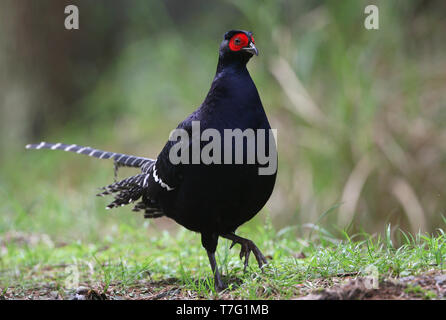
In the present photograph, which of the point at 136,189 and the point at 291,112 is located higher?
the point at 291,112

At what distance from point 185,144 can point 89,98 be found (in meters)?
7.31

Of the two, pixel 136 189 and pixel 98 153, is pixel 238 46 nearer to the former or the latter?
pixel 136 189

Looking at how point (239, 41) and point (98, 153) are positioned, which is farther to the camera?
point (98, 153)

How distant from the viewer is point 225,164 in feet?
10.4

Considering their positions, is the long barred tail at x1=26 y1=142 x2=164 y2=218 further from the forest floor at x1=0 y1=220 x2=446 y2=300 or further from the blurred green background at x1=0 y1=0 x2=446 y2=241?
the blurred green background at x1=0 y1=0 x2=446 y2=241

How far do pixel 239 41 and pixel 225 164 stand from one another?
0.84m

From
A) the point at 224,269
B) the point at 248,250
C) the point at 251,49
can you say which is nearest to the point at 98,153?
the point at 224,269

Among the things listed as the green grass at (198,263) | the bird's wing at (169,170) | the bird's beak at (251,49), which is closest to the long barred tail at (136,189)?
the bird's wing at (169,170)

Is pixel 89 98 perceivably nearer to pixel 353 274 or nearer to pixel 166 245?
pixel 166 245

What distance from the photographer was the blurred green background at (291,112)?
19.4 feet

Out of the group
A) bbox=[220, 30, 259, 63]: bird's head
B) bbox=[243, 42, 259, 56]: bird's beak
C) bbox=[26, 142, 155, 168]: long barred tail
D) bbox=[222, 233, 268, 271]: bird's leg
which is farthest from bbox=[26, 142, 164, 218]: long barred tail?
bbox=[243, 42, 259, 56]: bird's beak

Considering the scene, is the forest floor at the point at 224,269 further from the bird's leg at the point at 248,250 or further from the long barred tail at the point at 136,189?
the long barred tail at the point at 136,189

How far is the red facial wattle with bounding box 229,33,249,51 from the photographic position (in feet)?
11.3

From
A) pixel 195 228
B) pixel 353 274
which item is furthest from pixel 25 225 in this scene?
pixel 353 274
